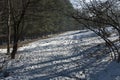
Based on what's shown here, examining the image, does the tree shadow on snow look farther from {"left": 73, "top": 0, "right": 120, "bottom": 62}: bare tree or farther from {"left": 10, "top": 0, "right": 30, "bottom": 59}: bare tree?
{"left": 10, "top": 0, "right": 30, "bottom": 59}: bare tree

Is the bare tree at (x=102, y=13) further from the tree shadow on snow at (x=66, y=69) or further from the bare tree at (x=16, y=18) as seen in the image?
the bare tree at (x=16, y=18)

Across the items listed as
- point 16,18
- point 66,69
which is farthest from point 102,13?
point 16,18

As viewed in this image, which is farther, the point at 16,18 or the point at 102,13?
the point at 16,18

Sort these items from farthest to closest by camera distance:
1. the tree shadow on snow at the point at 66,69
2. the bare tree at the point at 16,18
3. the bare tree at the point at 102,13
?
the bare tree at the point at 16,18 → the bare tree at the point at 102,13 → the tree shadow on snow at the point at 66,69

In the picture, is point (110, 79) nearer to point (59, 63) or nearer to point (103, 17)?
point (103, 17)

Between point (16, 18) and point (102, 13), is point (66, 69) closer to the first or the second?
point (102, 13)

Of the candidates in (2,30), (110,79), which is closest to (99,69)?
(110,79)

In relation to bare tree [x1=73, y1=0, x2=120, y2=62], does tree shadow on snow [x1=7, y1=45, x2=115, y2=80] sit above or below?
below

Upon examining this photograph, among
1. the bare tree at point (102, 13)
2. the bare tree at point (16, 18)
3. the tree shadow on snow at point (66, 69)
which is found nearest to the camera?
the tree shadow on snow at point (66, 69)

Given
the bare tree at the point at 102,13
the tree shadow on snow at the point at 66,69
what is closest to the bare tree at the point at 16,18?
the tree shadow on snow at the point at 66,69

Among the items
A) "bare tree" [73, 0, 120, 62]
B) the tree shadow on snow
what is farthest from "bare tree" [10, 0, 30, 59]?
"bare tree" [73, 0, 120, 62]

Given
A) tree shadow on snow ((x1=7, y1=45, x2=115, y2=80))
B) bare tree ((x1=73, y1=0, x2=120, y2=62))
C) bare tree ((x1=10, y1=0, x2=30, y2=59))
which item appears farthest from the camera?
bare tree ((x1=10, y1=0, x2=30, y2=59))

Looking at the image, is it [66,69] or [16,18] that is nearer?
[66,69]

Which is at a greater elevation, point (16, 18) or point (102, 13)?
point (102, 13)
